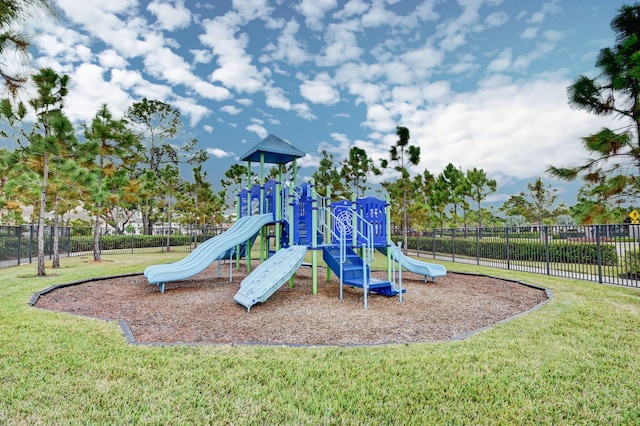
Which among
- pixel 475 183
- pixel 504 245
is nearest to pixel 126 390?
pixel 504 245

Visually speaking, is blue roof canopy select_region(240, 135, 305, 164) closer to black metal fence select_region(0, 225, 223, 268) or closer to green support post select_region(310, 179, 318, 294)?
green support post select_region(310, 179, 318, 294)

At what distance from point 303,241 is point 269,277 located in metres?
1.92

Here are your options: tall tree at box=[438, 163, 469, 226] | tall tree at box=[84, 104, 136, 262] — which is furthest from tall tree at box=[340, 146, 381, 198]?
tall tree at box=[84, 104, 136, 262]

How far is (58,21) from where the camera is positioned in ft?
17.0

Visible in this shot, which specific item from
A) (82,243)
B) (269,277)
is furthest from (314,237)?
(82,243)

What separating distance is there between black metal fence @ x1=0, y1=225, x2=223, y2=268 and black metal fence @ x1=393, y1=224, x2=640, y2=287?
19866mm

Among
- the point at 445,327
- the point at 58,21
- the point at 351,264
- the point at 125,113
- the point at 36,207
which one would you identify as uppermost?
the point at 125,113

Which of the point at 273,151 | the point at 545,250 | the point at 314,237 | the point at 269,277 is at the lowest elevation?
the point at 269,277

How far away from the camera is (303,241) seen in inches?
321

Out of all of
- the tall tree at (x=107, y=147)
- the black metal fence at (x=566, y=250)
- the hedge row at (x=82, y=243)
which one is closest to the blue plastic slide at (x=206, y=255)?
the tall tree at (x=107, y=147)

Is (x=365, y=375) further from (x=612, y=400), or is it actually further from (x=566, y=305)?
(x=566, y=305)

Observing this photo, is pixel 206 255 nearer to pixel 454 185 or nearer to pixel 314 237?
pixel 314 237

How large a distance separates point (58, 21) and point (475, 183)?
27515mm

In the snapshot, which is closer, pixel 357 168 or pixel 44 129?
pixel 44 129
